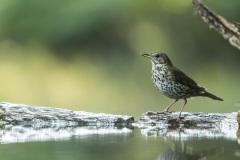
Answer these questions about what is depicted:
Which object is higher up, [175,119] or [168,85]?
[168,85]

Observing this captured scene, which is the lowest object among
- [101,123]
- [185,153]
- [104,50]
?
[185,153]

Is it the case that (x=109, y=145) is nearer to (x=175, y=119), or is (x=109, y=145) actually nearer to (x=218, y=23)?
(x=218, y=23)

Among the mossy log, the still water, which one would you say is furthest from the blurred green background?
the still water

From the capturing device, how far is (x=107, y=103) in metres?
13.4

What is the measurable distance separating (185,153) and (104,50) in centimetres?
1462

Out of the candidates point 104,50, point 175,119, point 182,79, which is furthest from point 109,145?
point 104,50

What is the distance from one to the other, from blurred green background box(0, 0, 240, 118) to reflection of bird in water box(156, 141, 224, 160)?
7.10m

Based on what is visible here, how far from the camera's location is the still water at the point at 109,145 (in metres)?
5.79

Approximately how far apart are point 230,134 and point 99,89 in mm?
8359

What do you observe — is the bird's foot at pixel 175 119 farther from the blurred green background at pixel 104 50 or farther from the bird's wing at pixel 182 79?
the blurred green background at pixel 104 50

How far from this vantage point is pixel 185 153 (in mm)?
5945

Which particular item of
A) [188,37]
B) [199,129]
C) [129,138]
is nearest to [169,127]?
[199,129]

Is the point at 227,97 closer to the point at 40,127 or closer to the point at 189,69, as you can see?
the point at 189,69

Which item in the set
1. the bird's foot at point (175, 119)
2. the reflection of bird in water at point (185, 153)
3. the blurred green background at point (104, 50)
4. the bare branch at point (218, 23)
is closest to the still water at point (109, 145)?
the reflection of bird in water at point (185, 153)
